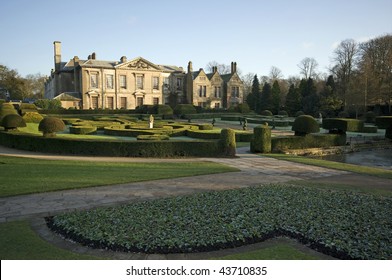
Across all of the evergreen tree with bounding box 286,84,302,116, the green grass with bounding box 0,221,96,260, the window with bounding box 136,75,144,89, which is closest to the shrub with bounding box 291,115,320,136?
the green grass with bounding box 0,221,96,260

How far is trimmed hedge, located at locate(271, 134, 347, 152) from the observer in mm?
19848

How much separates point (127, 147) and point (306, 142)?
12531 mm

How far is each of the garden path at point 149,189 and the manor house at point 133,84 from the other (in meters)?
43.8

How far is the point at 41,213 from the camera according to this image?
6.96 m

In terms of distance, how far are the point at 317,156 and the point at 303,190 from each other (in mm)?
13485

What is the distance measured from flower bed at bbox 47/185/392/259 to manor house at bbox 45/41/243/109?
48571 mm

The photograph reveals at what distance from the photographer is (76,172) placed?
1123cm

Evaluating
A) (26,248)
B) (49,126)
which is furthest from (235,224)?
(49,126)

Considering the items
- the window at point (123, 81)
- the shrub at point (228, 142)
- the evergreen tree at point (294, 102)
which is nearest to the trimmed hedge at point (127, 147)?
the shrub at point (228, 142)

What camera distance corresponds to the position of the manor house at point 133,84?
2067 inches

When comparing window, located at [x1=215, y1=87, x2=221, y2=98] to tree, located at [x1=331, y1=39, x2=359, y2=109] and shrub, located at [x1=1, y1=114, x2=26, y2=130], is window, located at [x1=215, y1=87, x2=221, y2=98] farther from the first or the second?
shrub, located at [x1=1, y1=114, x2=26, y2=130]

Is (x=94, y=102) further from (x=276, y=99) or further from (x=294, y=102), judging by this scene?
(x=294, y=102)

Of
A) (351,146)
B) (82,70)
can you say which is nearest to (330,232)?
(351,146)

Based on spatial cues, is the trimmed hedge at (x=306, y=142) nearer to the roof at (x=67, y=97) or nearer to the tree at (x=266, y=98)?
the tree at (x=266, y=98)
